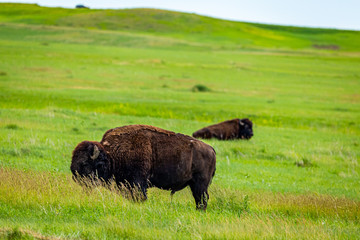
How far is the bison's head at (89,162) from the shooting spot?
28.3ft

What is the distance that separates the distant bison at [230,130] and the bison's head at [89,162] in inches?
565

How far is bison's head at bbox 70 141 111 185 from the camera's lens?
28.3ft

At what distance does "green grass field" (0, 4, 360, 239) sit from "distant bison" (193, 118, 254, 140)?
2.82ft

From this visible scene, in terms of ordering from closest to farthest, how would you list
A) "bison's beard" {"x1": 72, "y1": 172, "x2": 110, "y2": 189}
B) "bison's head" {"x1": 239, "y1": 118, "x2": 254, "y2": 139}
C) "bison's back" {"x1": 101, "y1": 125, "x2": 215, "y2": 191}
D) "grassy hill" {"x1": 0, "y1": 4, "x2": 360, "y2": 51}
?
"bison's beard" {"x1": 72, "y1": 172, "x2": 110, "y2": 189} < "bison's back" {"x1": 101, "y1": 125, "x2": 215, "y2": 191} < "bison's head" {"x1": 239, "y1": 118, "x2": 254, "y2": 139} < "grassy hill" {"x1": 0, "y1": 4, "x2": 360, "y2": 51}

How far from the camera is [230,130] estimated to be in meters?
23.9

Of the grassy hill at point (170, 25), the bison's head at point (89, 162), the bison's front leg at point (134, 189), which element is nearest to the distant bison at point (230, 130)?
the bison's front leg at point (134, 189)

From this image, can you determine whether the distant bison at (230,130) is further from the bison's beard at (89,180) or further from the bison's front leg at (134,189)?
the bison's beard at (89,180)

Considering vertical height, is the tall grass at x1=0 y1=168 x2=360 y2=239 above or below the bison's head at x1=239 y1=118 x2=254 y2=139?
above

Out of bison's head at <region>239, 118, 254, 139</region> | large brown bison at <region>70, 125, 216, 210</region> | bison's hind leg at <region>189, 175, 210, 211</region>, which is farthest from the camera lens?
bison's head at <region>239, 118, 254, 139</region>

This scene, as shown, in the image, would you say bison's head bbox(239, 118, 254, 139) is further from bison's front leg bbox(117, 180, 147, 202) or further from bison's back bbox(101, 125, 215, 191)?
bison's front leg bbox(117, 180, 147, 202)

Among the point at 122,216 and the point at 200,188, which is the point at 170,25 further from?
the point at 122,216

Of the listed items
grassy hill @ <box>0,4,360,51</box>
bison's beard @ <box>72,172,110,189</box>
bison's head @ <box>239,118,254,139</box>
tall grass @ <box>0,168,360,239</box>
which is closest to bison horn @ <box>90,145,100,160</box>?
bison's beard @ <box>72,172,110,189</box>

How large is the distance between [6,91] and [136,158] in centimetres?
2772

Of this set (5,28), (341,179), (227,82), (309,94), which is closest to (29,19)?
(5,28)
